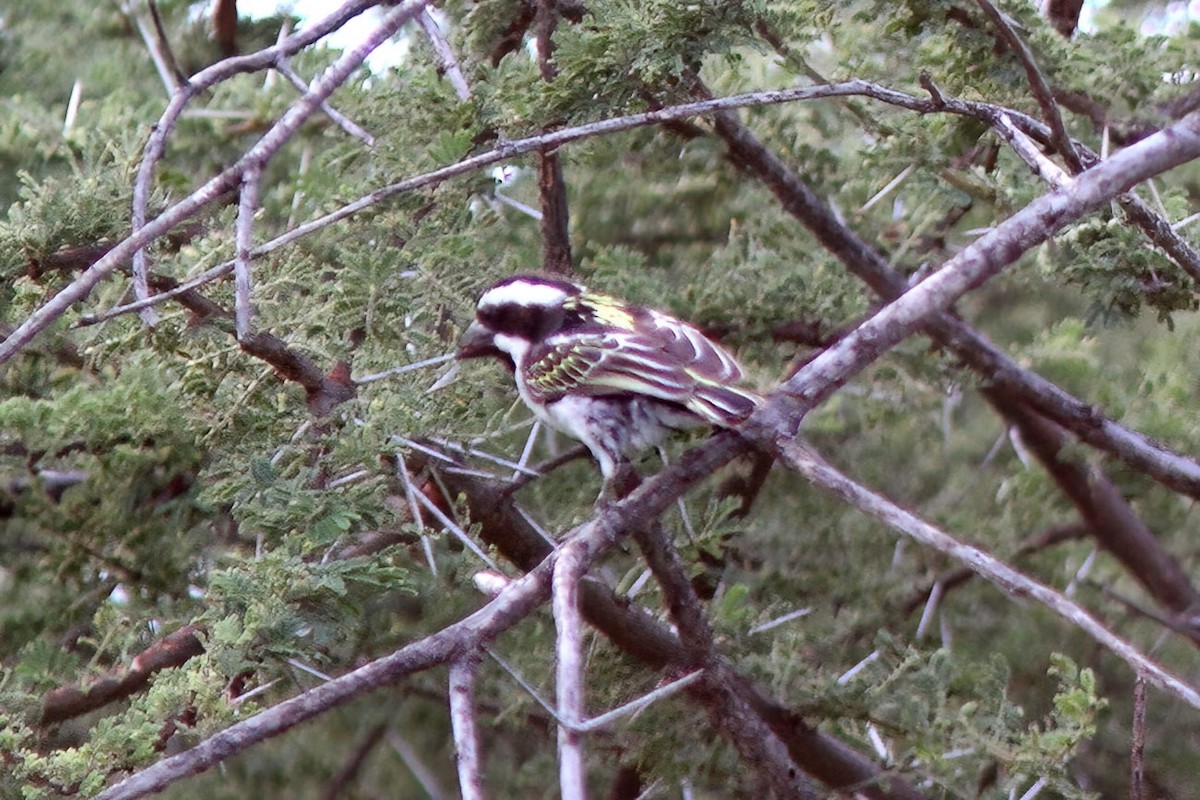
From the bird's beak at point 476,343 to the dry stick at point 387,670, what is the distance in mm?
1088

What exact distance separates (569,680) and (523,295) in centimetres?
185

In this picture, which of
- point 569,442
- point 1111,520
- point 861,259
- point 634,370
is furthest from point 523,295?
point 1111,520

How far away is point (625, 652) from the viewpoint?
13.8ft

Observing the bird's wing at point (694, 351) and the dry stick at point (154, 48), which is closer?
the bird's wing at point (694, 351)

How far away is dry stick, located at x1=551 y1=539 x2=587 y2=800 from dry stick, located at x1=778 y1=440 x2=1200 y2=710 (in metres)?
0.47

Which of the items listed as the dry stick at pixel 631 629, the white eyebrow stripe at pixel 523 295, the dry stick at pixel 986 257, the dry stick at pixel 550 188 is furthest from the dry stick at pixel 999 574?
the dry stick at pixel 550 188

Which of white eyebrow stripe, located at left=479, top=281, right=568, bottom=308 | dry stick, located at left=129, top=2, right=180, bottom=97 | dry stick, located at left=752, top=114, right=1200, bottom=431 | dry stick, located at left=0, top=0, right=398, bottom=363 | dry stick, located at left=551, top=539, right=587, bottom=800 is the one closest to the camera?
dry stick, located at left=551, top=539, right=587, bottom=800

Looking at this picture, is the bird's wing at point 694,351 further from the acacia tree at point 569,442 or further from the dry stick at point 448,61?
the dry stick at point 448,61

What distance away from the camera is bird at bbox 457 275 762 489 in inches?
141

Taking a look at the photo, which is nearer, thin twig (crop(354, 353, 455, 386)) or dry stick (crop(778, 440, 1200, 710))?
dry stick (crop(778, 440, 1200, 710))

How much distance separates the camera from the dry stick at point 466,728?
210cm

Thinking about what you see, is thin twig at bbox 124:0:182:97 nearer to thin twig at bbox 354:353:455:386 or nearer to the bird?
the bird

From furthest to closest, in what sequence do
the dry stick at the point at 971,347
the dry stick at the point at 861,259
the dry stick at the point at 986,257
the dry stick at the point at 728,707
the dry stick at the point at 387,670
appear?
the dry stick at the point at 861,259 → the dry stick at the point at 971,347 → the dry stick at the point at 728,707 → the dry stick at the point at 986,257 → the dry stick at the point at 387,670

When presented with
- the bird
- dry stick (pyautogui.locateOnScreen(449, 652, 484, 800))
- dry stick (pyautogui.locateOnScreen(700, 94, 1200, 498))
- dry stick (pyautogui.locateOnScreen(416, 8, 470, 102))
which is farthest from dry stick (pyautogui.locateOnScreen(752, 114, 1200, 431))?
dry stick (pyautogui.locateOnScreen(416, 8, 470, 102))
